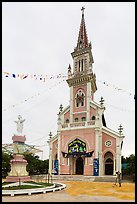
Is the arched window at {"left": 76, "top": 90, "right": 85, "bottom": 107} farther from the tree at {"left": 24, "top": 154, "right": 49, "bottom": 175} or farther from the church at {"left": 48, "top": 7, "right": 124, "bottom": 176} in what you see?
the tree at {"left": 24, "top": 154, "right": 49, "bottom": 175}

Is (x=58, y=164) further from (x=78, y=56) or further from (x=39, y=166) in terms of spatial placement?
(x=78, y=56)

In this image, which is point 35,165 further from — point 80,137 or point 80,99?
point 80,99

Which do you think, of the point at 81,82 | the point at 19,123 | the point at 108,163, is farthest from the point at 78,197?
the point at 81,82

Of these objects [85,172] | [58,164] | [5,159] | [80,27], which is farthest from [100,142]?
[80,27]

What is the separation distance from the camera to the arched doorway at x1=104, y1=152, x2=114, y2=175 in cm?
2617

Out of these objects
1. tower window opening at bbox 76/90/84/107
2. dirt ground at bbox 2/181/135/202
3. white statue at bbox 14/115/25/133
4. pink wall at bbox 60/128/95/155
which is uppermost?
tower window opening at bbox 76/90/84/107

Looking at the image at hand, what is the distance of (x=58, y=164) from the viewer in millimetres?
27984

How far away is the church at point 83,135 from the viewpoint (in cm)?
2600

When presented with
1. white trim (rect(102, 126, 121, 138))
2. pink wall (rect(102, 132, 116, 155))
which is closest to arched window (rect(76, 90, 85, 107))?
white trim (rect(102, 126, 121, 138))

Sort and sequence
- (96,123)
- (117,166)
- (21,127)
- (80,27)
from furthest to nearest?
(80,27) < (96,123) < (117,166) < (21,127)

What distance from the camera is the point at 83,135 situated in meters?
27.4

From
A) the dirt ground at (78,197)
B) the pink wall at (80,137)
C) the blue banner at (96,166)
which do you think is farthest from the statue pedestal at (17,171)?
the pink wall at (80,137)

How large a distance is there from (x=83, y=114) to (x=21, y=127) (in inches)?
493

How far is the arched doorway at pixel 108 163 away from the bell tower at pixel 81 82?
4703 millimetres
